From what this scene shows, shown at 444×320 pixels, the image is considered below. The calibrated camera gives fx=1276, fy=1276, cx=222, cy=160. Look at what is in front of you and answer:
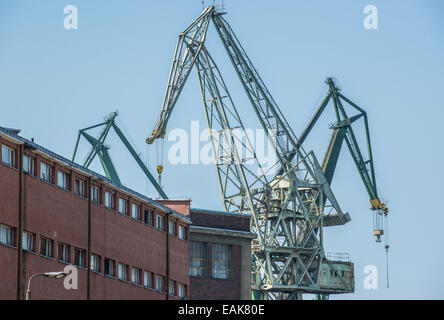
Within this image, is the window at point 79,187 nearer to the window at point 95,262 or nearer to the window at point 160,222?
the window at point 95,262

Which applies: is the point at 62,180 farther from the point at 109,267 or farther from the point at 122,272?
the point at 122,272

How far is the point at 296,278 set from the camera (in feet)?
454

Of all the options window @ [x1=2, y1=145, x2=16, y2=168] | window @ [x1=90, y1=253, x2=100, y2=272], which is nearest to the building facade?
window @ [x1=90, y1=253, x2=100, y2=272]

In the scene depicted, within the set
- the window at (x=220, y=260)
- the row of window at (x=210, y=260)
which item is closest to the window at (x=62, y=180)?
the row of window at (x=210, y=260)

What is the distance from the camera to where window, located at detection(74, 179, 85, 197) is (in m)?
81.1

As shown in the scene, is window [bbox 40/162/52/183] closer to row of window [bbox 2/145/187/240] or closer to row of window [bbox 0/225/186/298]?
row of window [bbox 2/145/187/240]

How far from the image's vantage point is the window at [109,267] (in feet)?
279

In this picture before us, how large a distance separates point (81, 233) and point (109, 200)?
6.19 metres

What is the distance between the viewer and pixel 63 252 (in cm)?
7850

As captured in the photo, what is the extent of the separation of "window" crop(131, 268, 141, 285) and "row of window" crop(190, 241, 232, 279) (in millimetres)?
18294

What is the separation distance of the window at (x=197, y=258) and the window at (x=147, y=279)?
15851mm

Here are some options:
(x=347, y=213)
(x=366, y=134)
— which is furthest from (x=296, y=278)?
(x=366, y=134)
